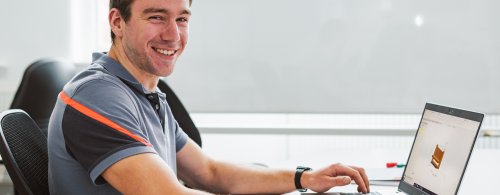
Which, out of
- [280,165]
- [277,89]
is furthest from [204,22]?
[280,165]

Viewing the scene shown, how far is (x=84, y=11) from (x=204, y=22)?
932mm

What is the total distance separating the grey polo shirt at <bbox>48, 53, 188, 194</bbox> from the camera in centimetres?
137

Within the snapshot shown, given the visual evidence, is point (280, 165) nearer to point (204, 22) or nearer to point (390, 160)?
point (390, 160)

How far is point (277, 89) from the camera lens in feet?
12.3

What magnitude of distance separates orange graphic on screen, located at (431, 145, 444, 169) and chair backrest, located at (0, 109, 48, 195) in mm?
968

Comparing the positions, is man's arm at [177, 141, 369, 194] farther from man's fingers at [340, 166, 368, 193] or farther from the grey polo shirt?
the grey polo shirt

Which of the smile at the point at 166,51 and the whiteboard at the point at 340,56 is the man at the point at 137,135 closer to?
the smile at the point at 166,51

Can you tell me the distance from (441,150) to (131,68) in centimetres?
84

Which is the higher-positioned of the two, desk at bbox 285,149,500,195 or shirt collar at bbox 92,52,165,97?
shirt collar at bbox 92,52,165,97

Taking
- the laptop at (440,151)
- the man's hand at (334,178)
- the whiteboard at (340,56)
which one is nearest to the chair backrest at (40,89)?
the whiteboard at (340,56)

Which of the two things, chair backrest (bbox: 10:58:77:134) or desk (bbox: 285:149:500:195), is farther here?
chair backrest (bbox: 10:58:77:134)

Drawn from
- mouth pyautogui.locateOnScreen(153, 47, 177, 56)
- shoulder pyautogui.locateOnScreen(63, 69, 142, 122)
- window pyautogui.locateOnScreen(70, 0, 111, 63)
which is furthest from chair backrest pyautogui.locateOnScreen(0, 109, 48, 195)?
window pyautogui.locateOnScreen(70, 0, 111, 63)

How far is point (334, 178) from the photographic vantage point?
5.66 feet

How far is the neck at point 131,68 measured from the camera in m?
1.65
